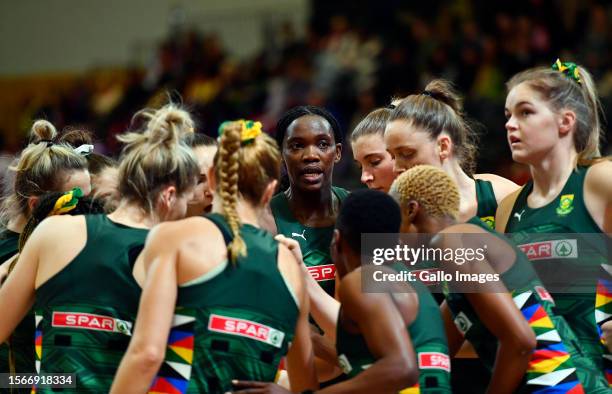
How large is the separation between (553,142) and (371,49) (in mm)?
7957

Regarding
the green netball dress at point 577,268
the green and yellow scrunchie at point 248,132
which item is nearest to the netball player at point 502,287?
the green netball dress at point 577,268

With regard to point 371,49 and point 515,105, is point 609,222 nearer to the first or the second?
point 515,105

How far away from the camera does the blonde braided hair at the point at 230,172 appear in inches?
122

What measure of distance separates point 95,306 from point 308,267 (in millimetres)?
1305

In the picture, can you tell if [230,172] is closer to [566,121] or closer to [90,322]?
[90,322]

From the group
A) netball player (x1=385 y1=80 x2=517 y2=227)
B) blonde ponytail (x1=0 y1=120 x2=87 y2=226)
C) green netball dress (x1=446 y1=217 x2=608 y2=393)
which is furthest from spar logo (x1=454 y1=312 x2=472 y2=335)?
blonde ponytail (x1=0 y1=120 x2=87 y2=226)

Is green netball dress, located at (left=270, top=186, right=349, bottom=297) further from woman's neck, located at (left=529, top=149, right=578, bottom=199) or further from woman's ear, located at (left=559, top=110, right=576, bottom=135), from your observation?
woman's ear, located at (left=559, top=110, right=576, bottom=135)

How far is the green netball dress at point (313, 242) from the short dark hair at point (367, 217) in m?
1.22

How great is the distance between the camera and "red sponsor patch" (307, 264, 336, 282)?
14.4ft

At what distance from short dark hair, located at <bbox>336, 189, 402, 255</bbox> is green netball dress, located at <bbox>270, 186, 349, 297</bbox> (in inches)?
48.1

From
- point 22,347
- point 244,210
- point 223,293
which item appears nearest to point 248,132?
point 244,210

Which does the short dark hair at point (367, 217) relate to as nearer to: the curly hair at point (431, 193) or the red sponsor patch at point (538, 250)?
the curly hair at point (431, 193)

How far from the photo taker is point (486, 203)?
4.48 m

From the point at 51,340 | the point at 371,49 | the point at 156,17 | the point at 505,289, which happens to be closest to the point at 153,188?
the point at 51,340
